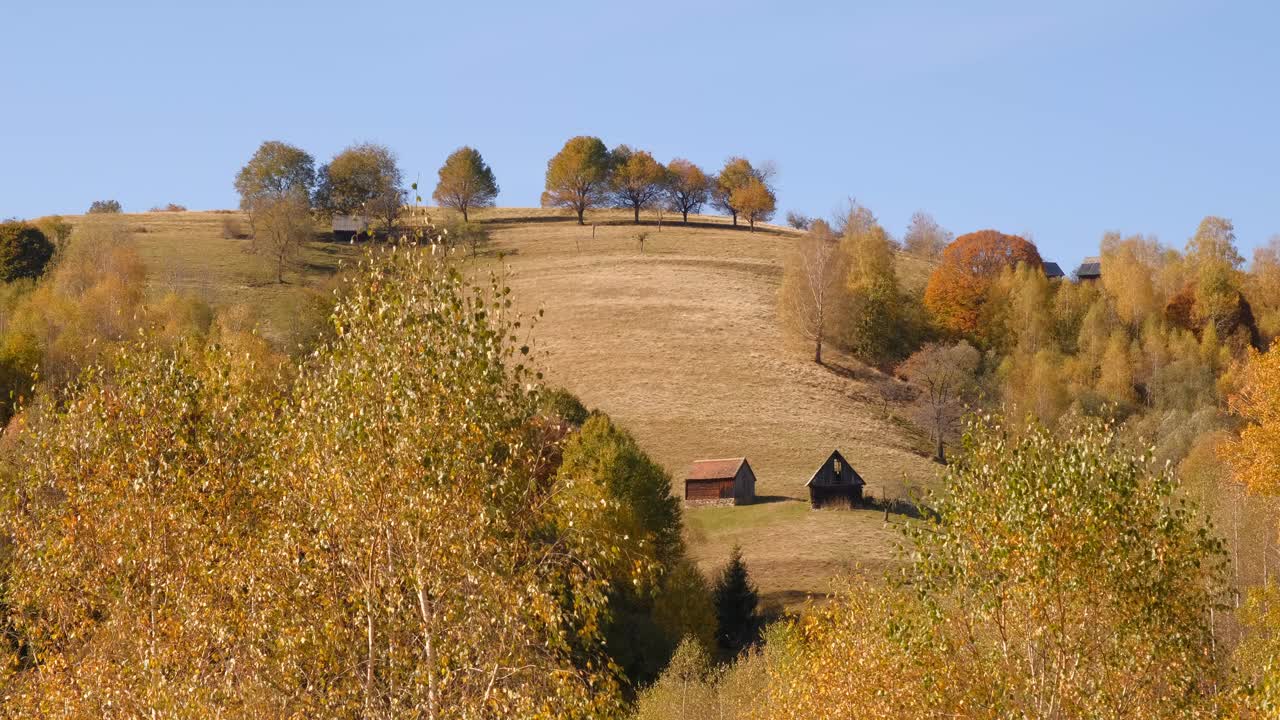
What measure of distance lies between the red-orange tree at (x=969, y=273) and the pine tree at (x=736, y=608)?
70.6 meters

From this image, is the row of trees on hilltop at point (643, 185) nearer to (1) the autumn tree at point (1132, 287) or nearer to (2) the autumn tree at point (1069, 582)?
(1) the autumn tree at point (1132, 287)

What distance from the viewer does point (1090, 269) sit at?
16588 centimetres

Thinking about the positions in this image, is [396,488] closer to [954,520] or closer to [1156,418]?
[954,520]

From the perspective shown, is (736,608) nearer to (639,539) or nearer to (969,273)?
(639,539)

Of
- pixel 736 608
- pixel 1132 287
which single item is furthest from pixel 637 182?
pixel 736 608

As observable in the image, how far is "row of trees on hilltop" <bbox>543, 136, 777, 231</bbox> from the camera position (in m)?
181

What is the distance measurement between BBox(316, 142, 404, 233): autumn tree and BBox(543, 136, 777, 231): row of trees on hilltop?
27.6 meters

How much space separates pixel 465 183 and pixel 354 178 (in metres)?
26.3

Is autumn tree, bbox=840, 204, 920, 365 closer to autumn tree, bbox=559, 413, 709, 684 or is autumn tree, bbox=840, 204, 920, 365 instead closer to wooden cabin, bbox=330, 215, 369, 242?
autumn tree, bbox=559, 413, 709, 684

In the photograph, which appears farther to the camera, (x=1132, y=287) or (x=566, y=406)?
(x=1132, y=287)

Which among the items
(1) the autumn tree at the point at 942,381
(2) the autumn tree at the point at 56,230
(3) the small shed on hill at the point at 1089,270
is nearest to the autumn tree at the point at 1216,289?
(3) the small shed on hill at the point at 1089,270

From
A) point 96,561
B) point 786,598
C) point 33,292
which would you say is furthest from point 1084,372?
point 96,561

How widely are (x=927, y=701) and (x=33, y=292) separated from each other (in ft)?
327

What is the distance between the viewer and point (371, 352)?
72.1 feet
